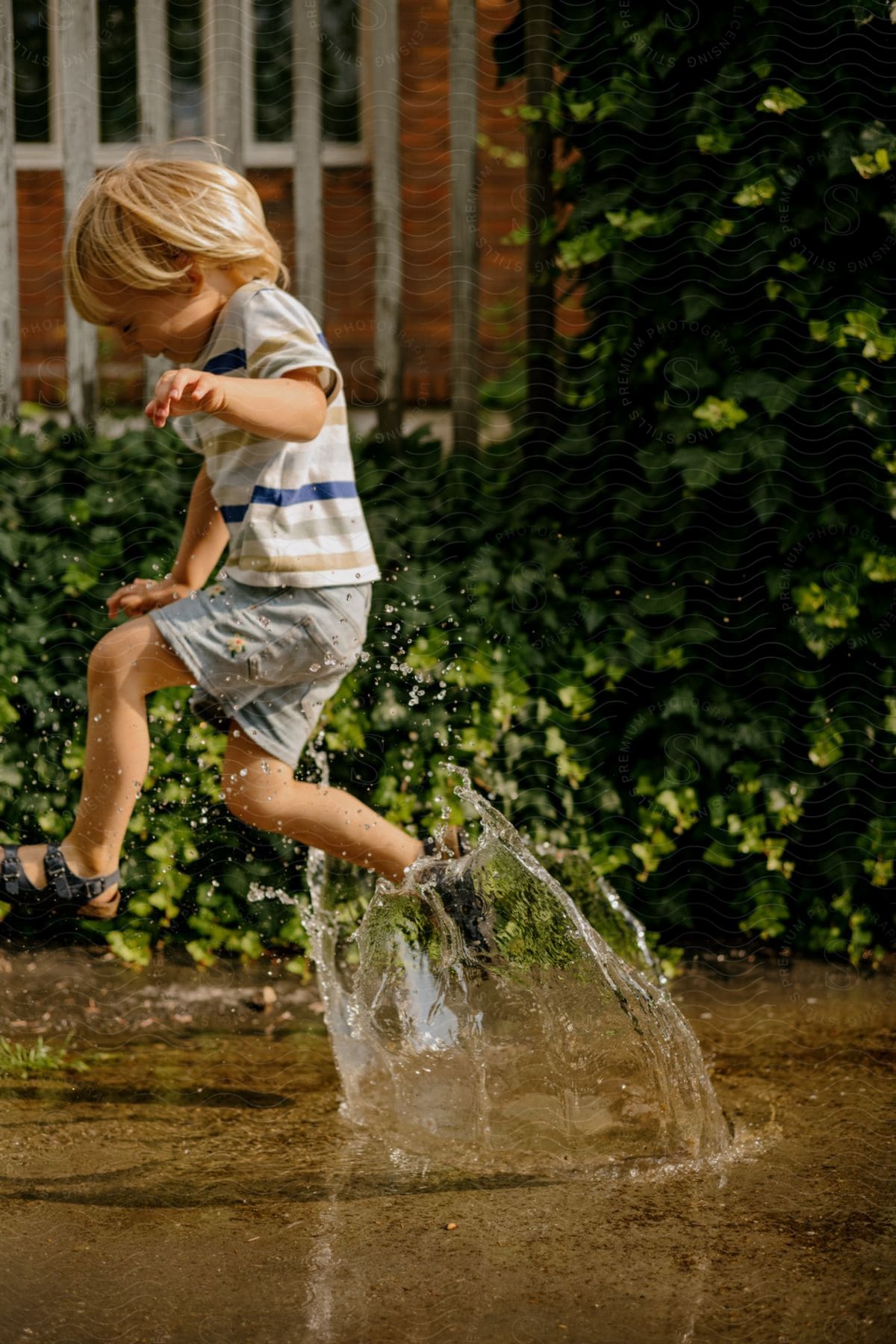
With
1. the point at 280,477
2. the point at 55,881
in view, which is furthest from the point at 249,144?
the point at 55,881

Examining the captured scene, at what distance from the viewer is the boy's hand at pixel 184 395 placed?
2.30 metres

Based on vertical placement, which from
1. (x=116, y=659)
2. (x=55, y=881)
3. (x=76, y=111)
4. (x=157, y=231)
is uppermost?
(x=76, y=111)

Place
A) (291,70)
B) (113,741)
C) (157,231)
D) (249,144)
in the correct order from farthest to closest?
(249,144) < (291,70) < (113,741) < (157,231)

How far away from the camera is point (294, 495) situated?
2.75 meters

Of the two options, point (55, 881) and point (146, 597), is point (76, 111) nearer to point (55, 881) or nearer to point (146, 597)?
point (146, 597)

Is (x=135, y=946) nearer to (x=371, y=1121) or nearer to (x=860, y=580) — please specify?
(x=371, y=1121)

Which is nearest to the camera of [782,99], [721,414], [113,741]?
[113,741]

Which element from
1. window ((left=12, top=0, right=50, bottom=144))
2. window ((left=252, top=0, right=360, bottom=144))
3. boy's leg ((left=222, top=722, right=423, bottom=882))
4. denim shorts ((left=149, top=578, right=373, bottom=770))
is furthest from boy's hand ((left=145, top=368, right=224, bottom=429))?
window ((left=12, top=0, right=50, bottom=144))

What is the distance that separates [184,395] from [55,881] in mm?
1004

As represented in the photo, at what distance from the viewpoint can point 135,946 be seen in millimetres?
3660

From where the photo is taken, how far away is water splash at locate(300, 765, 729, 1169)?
2.79m

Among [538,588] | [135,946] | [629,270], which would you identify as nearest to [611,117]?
[629,270]

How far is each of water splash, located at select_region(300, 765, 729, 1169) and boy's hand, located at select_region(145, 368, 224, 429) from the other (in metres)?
1.04

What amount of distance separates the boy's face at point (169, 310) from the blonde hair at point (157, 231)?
0.02 metres
